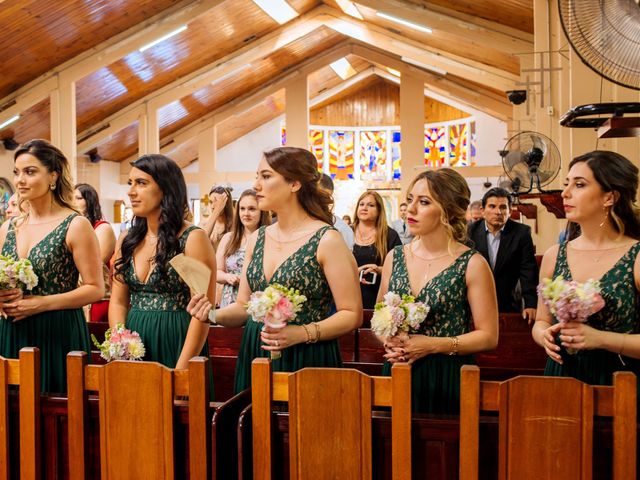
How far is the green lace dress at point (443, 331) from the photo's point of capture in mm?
2557

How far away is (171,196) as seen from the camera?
292 centimetres

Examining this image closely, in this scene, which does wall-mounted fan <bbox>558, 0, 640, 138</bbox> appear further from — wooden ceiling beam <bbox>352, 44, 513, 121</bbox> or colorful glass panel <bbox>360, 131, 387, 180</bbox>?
colorful glass panel <bbox>360, 131, 387, 180</bbox>

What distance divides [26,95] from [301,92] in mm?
8550

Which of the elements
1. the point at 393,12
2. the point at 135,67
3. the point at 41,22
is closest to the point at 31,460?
the point at 41,22

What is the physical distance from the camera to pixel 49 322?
3.08 metres

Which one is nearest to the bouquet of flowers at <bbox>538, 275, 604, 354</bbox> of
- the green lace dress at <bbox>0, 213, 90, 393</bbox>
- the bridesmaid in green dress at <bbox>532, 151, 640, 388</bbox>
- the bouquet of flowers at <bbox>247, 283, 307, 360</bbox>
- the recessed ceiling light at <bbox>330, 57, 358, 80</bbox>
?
the bridesmaid in green dress at <bbox>532, 151, 640, 388</bbox>

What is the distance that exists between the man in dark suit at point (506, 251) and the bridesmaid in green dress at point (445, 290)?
6.90 feet

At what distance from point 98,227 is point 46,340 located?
5.01 feet

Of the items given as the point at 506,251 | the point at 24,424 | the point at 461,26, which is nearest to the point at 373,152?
the point at 461,26

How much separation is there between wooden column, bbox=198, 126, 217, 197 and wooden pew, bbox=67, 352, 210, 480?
17904 millimetres

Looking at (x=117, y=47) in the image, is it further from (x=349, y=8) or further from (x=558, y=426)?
(x=558, y=426)

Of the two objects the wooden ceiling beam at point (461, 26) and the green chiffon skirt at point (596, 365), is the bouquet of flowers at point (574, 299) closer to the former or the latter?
the green chiffon skirt at point (596, 365)

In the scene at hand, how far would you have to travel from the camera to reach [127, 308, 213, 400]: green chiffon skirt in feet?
9.41

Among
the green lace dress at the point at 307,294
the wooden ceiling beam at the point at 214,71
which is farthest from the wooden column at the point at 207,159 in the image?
the green lace dress at the point at 307,294
